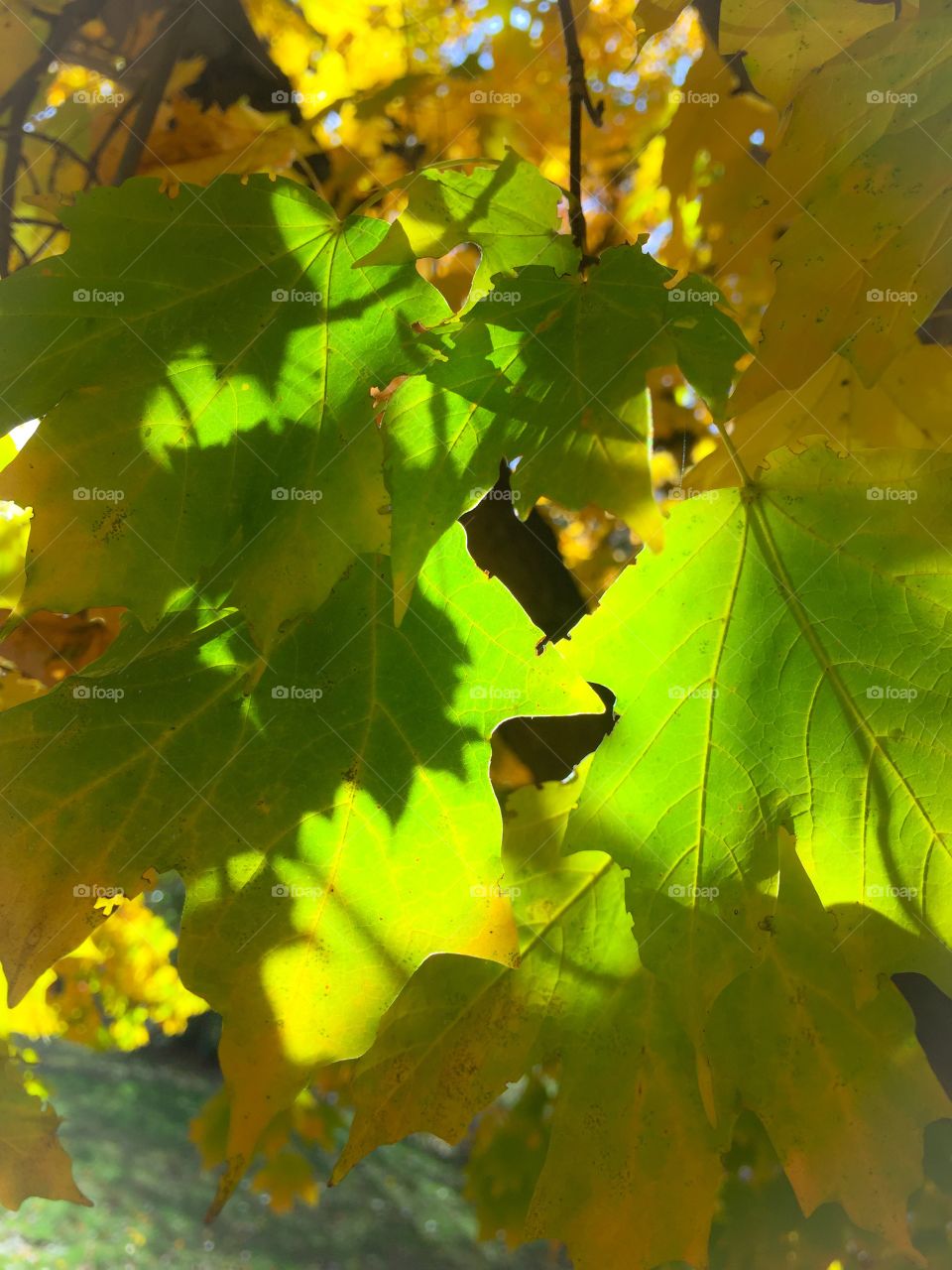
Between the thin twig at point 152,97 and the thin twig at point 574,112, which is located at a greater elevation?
the thin twig at point 152,97

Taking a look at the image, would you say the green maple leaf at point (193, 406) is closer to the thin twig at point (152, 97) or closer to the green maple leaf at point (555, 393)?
the green maple leaf at point (555, 393)

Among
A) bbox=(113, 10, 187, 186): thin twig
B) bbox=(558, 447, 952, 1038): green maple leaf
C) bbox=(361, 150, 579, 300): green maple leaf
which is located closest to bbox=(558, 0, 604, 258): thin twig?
bbox=(361, 150, 579, 300): green maple leaf

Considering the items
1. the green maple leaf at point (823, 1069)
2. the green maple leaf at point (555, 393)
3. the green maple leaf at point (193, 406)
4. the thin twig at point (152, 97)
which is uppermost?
the thin twig at point (152, 97)

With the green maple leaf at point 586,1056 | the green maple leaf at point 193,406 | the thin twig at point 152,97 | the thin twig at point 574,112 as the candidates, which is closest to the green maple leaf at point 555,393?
the green maple leaf at point 193,406

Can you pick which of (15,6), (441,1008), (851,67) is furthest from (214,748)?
(15,6)

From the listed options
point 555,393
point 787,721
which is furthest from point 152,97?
point 787,721

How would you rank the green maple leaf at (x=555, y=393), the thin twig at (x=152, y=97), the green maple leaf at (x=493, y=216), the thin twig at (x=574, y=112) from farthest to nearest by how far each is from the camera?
the thin twig at (x=152, y=97)
the thin twig at (x=574, y=112)
the green maple leaf at (x=493, y=216)
the green maple leaf at (x=555, y=393)

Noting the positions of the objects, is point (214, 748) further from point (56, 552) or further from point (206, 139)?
point (206, 139)

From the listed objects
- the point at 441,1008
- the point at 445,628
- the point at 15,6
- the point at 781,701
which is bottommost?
the point at 441,1008
